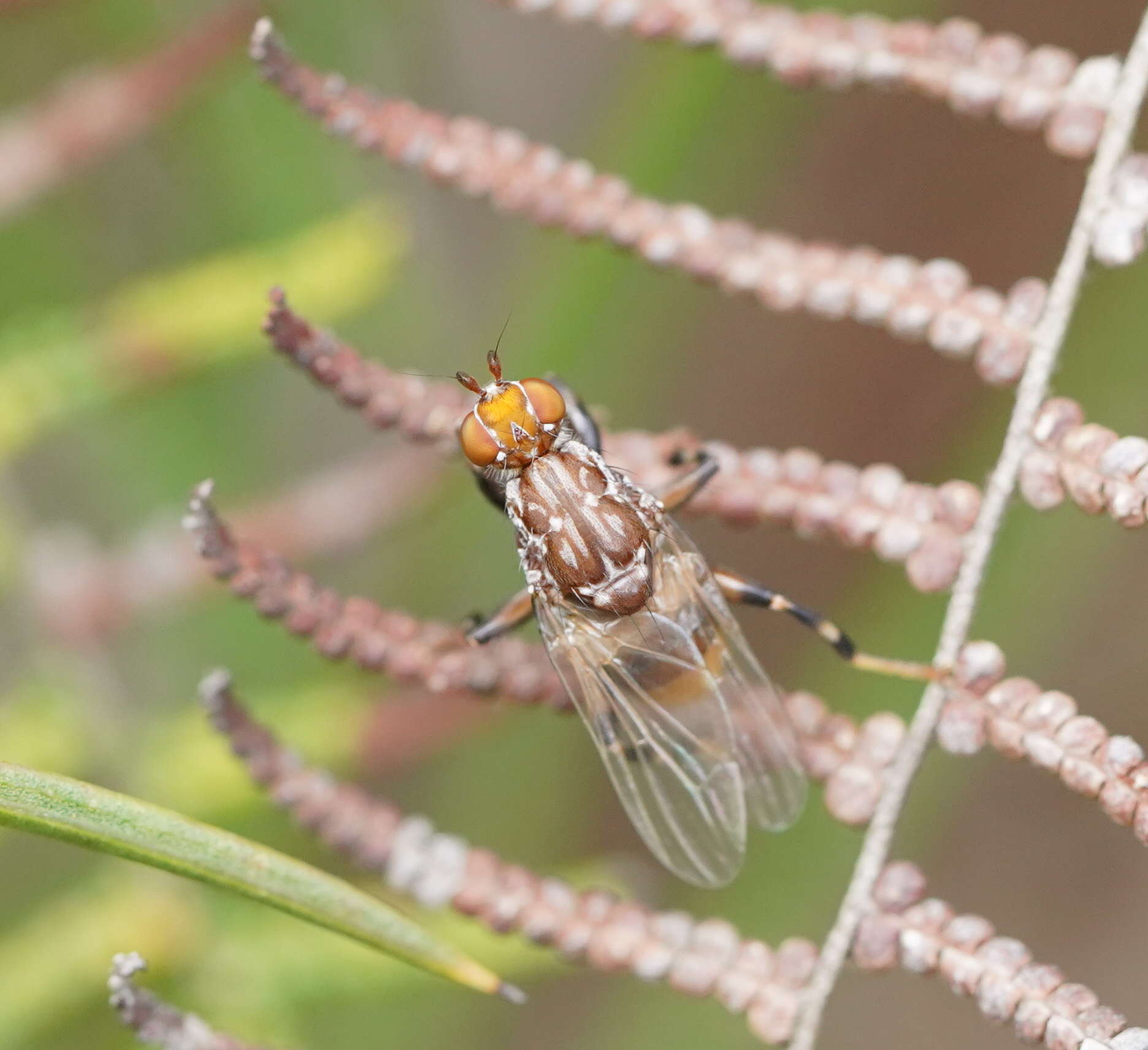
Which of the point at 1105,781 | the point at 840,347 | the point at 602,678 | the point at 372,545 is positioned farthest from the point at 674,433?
the point at 840,347

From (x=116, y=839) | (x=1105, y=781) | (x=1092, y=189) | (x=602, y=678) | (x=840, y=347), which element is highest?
(x=840, y=347)

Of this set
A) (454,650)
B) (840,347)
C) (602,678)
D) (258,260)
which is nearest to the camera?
(454,650)

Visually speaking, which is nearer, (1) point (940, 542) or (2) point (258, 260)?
(1) point (940, 542)

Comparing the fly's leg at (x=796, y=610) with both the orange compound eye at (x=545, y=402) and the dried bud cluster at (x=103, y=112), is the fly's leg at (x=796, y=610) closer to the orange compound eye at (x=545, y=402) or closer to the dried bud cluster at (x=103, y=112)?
the orange compound eye at (x=545, y=402)

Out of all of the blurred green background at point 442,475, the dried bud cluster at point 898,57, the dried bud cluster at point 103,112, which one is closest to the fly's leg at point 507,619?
the blurred green background at point 442,475

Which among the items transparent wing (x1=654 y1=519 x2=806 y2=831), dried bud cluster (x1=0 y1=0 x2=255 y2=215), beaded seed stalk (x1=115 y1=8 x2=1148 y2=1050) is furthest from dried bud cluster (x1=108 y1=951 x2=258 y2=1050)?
dried bud cluster (x1=0 y1=0 x2=255 y2=215)

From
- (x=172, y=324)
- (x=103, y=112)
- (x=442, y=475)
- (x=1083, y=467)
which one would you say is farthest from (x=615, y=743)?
(x=103, y=112)

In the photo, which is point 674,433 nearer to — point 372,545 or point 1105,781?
point 1105,781
